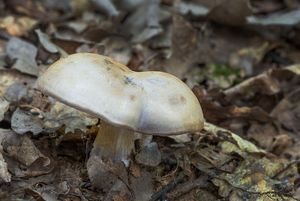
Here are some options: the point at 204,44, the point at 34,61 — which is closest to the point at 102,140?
the point at 34,61

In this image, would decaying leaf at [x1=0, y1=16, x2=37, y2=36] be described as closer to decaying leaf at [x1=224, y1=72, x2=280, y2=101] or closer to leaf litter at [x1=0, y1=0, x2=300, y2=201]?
leaf litter at [x1=0, y1=0, x2=300, y2=201]

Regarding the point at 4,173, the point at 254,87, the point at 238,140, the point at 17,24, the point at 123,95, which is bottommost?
the point at 254,87

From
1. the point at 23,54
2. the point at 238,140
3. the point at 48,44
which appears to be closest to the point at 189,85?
the point at 238,140

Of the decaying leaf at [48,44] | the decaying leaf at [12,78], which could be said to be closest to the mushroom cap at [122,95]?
the decaying leaf at [12,78]

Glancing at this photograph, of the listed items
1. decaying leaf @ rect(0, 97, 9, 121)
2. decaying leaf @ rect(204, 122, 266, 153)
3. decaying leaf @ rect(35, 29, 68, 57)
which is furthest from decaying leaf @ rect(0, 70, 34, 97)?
decaying leaf @ rect(204, 122, 266, 153)

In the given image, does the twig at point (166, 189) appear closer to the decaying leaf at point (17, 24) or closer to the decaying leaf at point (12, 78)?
the decaying leaf at point (12, 78)

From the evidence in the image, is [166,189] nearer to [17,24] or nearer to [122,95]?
[122,95]

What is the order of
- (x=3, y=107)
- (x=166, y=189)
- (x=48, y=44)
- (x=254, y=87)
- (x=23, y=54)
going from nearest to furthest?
1. (x=166, y=189)
2. (x=3, y=107)
3. (x=23, y=54)
4. (x=48, y=44)
5. (x=254, y=87)
